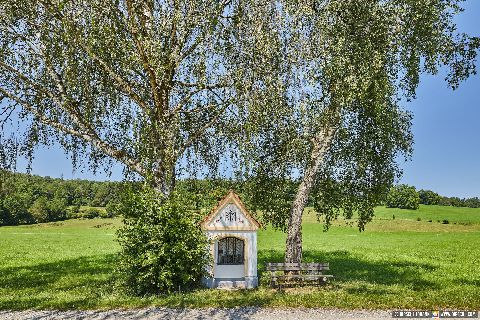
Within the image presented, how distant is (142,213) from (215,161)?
13.1 ft

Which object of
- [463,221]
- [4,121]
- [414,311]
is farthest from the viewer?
[463,221]

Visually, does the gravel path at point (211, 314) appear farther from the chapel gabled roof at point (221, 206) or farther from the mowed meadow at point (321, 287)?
the chapel gabled roof at point (221, 206)

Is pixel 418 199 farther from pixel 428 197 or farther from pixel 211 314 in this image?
pixel 211 314

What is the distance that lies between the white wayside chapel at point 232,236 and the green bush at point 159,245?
65 cm

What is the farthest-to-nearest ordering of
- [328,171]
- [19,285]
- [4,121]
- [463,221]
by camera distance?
[463,221]
[328,171]
[19,285]
[4,121]

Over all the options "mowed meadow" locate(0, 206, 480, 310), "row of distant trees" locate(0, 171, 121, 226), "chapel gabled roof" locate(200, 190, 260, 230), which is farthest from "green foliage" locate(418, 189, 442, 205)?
"chapel gabled roof" locate(200, 190, 260, 230)

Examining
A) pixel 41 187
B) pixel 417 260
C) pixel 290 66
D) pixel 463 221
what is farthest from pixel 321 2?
pixel 41 187

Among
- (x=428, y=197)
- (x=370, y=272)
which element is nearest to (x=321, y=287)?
(x=370, y=272)

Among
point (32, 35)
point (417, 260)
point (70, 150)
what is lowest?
point (417, 260)

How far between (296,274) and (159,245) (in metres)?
6.20

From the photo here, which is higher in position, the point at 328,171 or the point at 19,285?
the point at 328,171

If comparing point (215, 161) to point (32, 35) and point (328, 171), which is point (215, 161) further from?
point (32, 35)

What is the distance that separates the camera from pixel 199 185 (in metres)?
18.6

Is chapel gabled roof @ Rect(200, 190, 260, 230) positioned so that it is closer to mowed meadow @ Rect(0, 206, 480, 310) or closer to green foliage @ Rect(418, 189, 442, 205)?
mowed meadow @ Rect(0, 206, 480, 310)
